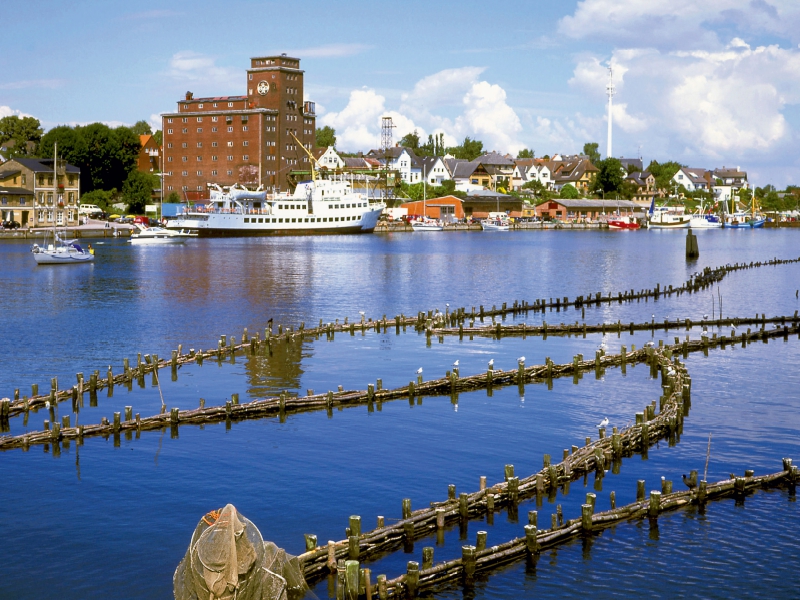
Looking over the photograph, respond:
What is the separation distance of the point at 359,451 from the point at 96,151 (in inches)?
5883

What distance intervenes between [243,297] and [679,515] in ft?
183

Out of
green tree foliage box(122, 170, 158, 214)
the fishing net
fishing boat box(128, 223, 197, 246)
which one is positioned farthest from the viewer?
green tree foliage box(122, 170, 158, 214)

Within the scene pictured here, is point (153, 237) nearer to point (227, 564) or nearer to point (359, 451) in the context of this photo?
point (359, 451)

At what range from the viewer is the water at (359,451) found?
22688 millimetres

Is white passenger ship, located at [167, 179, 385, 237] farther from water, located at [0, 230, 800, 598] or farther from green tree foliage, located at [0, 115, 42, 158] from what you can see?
water, located at [0, 230, 800, 598]

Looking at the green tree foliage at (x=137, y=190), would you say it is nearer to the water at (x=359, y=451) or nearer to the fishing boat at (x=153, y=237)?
the fishing boat at (x=153, y=237)

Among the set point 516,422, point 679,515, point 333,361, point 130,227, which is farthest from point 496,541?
point 130,227

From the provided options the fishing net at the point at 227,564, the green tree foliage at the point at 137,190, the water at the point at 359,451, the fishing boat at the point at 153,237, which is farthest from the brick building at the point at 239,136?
the fishing net at the point at 227,564

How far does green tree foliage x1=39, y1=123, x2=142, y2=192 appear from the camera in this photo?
540 feet

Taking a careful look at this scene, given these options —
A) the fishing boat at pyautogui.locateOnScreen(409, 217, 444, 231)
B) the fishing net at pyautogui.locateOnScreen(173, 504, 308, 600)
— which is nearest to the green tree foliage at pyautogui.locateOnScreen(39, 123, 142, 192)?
the fishing boat at pyautogui.locateOnScreen(409, 217, 444, 231)

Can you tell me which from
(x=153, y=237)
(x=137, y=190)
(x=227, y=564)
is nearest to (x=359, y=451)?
(x=227, y=564)

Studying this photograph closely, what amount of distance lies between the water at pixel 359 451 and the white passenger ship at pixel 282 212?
294 ft

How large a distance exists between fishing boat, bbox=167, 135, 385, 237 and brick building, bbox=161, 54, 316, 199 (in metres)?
5.18

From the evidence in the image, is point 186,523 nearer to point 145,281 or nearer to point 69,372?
point 69,372
